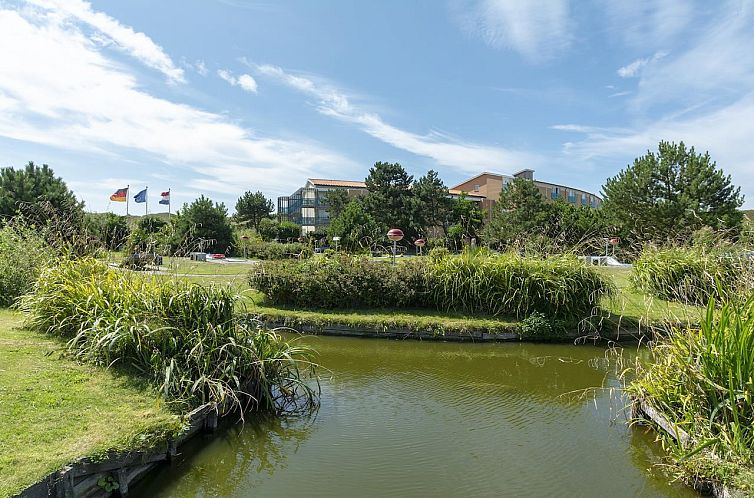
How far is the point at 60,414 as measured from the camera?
5.09 m

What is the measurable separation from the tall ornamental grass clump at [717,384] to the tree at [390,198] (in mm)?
41721

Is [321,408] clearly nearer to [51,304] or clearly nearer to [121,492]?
[121,492]

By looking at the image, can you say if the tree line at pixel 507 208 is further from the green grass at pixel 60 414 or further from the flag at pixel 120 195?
the green grass at pixel 60 414

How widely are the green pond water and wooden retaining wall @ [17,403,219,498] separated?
0.61 ft

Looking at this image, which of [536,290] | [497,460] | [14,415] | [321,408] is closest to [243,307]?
[321,408]

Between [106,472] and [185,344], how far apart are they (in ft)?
6.95

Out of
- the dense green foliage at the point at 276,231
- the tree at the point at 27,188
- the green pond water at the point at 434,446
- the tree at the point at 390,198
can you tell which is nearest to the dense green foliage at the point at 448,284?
the green pond water at the point at 434,446

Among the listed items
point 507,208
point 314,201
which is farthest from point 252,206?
point 507,208

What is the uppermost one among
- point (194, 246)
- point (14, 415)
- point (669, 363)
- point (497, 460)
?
point (194, 246)

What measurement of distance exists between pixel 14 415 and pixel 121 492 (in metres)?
1.41

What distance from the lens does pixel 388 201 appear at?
49406 millimetres

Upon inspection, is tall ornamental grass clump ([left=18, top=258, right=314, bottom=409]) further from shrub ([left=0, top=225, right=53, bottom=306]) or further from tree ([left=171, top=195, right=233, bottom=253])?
tree ([left=171, top=195, right=233, bottom=253])

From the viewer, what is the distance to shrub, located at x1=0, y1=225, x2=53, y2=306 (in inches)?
432

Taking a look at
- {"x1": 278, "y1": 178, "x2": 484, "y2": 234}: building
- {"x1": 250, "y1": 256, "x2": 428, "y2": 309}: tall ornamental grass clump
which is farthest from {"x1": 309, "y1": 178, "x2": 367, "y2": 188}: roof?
{"x1": 250, "y1": 256, "x2": 428, "y2": 309}: tall ornamental grass clump
